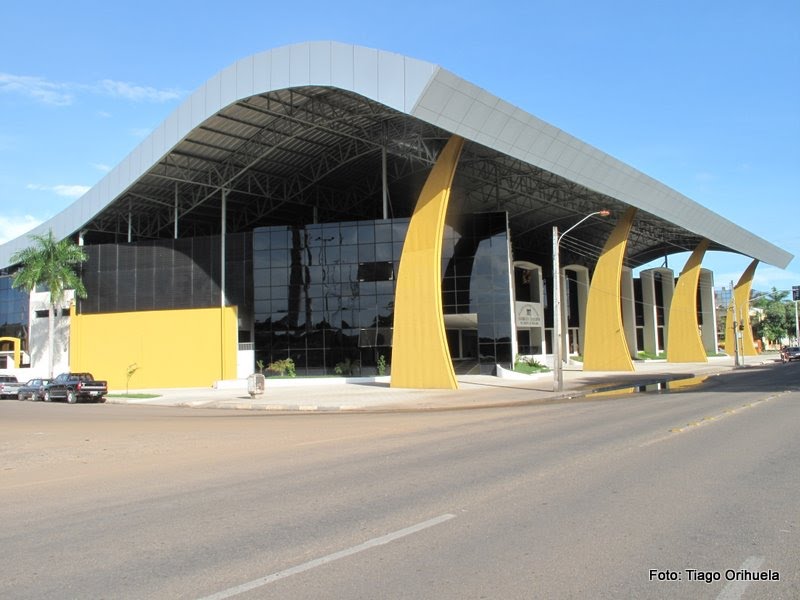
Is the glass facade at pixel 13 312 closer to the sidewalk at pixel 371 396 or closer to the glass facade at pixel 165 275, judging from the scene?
the glass facade at pixel 165 275

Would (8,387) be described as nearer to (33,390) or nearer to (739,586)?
(33,390)

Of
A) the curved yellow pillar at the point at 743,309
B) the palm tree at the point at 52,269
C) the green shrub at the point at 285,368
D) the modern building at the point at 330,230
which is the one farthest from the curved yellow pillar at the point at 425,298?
the curved yellow pillar at the point at 743,309

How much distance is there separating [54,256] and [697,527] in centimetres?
5042

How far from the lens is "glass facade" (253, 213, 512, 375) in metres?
43.7

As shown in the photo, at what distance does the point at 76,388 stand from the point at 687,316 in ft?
169

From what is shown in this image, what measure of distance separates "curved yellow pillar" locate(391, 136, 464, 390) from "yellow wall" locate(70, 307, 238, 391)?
56.0 feet

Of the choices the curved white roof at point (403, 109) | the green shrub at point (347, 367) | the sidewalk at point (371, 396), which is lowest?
the sidewalk at point (371, 396)

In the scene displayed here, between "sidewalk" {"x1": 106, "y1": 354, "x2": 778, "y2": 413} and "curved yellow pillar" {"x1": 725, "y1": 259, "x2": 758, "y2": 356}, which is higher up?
"curved yellow pillar" {"x1": 725, "y1": 259, "x2": 758, "y2": 356}

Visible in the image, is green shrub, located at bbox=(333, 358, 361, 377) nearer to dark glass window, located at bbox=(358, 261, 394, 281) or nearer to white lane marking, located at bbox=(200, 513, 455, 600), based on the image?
dark glass window, located at bbox=(358, 261, 394, 281)

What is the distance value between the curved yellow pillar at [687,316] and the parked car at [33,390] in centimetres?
5161

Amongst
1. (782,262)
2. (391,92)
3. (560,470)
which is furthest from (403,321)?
(782,262)

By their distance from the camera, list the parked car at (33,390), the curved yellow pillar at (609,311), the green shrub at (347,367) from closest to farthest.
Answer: the parked car at (33,390)
the green shrub at (347,367)
the curved yellow pillar at (609,311)

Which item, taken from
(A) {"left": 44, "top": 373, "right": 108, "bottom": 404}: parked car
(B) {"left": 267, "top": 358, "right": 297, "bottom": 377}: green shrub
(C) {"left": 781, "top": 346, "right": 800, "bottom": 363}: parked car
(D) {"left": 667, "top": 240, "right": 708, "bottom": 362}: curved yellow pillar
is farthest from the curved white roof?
(C) {"left": 781, "top": 346, "right": 800, "bottom": 363}: parked car

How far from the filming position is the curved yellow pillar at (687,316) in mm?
61281
